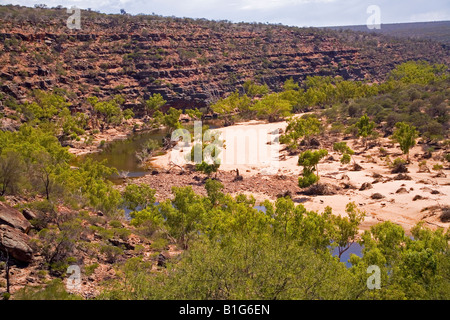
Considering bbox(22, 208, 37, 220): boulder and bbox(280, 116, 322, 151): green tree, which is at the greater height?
bbox(280, 116, 322, 151): green tree

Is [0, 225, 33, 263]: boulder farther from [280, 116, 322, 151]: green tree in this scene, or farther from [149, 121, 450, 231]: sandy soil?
[280, 116, 322, 151]: green tree

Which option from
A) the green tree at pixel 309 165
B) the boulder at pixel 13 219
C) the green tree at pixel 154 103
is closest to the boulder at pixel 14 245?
the boulder at pixel 13 219

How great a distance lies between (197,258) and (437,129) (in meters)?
51.9

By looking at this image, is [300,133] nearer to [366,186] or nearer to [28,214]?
[366,186]

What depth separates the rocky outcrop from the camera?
19.1 meters

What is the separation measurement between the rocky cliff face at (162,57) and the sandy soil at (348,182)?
138 feet

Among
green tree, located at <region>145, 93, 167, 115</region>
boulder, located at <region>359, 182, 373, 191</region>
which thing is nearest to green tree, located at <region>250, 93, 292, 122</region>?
green tree, located at <region>145, 93, 167, 115</region>

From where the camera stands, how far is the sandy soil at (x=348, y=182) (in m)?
35.9

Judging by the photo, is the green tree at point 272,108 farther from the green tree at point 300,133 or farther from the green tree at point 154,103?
the green tree at point 300,133

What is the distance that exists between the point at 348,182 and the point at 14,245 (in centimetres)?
3465

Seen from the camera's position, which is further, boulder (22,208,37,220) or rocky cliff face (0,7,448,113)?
rocky cliff face (0,7,448,113)

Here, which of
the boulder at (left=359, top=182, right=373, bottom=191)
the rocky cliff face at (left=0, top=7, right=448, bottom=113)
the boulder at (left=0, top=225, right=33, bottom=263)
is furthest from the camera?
the rocky cliff face at (left=0, top=7, right=448, bottom=113)
